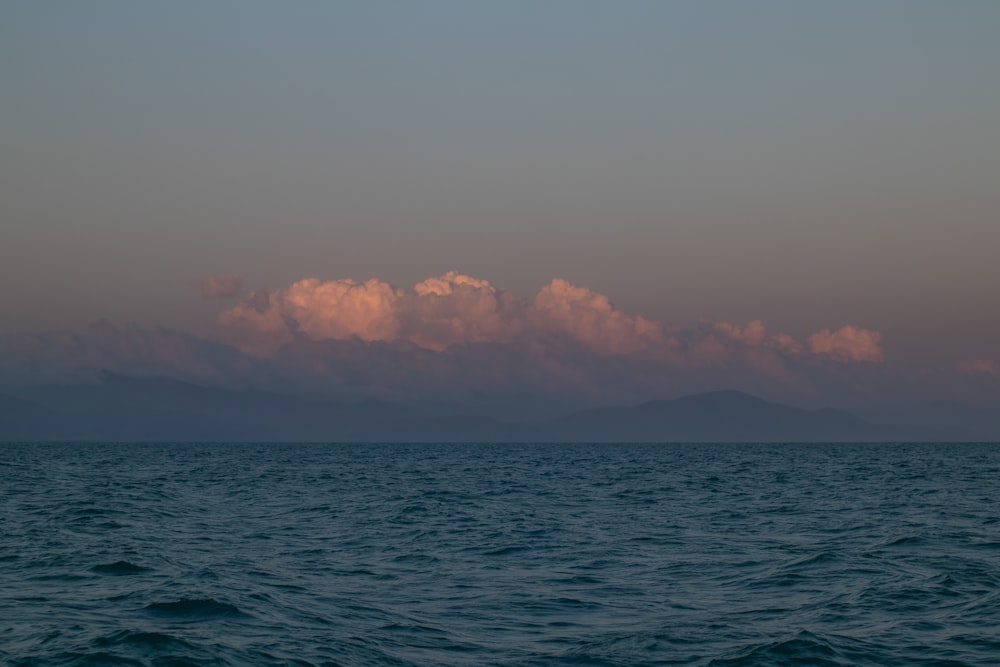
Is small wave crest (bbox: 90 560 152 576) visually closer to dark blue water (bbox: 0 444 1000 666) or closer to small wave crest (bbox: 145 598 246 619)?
dark blue water (bbox: 0 444 1000 666)

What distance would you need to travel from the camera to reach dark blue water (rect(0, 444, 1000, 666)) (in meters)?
20.0

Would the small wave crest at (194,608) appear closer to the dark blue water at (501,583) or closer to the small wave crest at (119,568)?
the dark blue water at (501,583)

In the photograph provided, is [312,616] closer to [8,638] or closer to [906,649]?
[8,638]

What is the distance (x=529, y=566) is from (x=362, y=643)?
11304 mm

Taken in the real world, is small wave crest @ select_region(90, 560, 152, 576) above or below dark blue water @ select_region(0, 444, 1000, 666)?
below

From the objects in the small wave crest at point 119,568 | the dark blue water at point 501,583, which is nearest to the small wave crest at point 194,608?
the dark blue water at point 501,583

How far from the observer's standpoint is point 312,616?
2327 centimetres

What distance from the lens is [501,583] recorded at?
28.1 meters

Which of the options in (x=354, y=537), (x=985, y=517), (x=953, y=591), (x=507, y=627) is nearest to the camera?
(x=507, y=627)

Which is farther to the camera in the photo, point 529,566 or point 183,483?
point 183,483

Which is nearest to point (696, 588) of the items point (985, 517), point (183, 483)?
point (985, 517)

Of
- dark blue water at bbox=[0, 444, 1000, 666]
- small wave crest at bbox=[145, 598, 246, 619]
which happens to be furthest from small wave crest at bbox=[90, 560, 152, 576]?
small wave crest at bbox=[145, 598, 246, 619]

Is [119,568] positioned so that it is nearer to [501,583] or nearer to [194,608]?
[194,608]

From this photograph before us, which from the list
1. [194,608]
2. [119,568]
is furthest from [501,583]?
[119,568]
